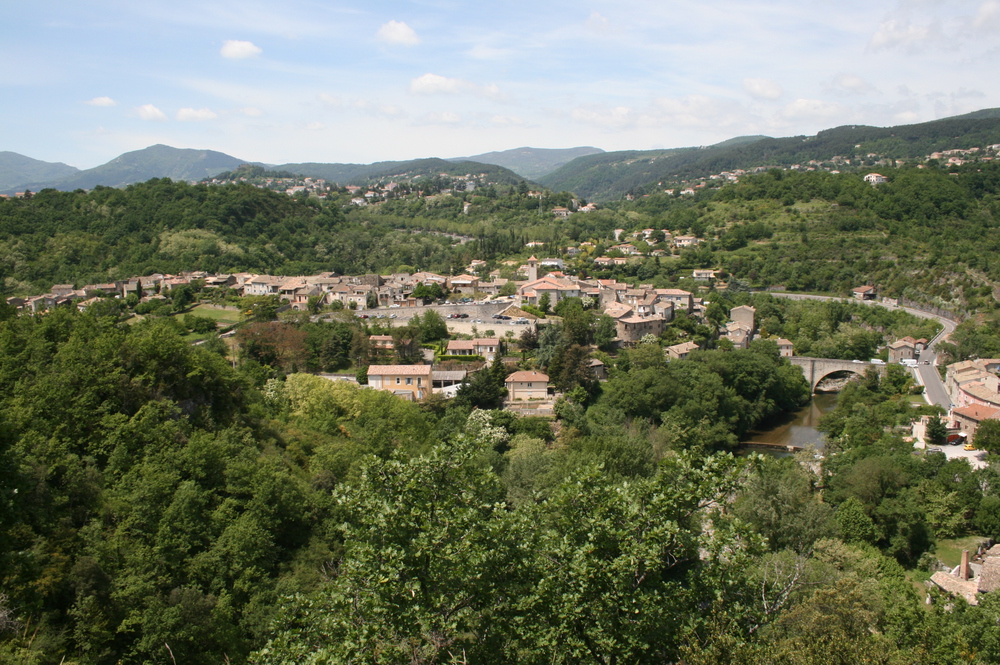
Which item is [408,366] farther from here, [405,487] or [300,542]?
[405,487]

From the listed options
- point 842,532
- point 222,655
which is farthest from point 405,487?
point 842,532

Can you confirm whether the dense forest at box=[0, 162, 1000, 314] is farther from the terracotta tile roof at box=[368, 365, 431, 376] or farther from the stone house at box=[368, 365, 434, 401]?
the stone house at box=[368, 365, 434, 401]

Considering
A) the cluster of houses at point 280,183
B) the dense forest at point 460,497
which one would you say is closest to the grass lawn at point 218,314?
the dense forest at point 460,497

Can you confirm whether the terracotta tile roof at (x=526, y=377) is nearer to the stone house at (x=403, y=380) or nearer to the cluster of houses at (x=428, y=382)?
the cluster of houses at (x=428, y=382)

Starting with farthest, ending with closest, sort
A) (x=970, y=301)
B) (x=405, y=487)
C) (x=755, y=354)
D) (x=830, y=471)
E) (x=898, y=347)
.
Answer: (x=970, y=301) → (x=898, y=347) → (x=755, y=354) → (x=830, y=471) → (x=405, y=487)

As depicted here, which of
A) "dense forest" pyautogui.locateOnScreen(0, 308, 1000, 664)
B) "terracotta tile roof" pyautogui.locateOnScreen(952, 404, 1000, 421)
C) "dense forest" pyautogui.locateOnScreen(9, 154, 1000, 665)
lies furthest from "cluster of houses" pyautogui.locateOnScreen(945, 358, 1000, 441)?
"dense forest" pyautogui.locateOnScreen(0, 308, 1000, 664)

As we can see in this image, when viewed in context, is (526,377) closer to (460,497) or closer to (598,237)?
(460,497)

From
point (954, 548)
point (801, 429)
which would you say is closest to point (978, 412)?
point (801, 429)
